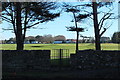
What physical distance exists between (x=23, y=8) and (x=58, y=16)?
90.4 inches

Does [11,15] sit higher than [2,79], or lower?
higher

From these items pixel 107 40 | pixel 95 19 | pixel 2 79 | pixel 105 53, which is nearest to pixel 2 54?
pixel 2 79

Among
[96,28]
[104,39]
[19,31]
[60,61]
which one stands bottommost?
[60,61]

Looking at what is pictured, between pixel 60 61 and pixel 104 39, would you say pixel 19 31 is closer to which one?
pixel 60 61

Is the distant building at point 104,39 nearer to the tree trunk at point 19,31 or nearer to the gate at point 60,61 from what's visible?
the gate at point 60,61

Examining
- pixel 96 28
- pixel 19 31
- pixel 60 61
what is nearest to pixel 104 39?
pixel 96 28

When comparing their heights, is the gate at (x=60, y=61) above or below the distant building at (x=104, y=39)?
below

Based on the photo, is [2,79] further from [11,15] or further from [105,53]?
[11,15]

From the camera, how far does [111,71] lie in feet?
24.7

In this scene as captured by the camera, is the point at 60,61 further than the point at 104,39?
No

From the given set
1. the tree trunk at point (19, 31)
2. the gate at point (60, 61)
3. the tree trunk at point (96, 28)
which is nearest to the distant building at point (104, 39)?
the tree trunk at point (96, 28)

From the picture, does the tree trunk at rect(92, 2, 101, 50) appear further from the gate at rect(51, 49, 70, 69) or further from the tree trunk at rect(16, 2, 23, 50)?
Result: the tree trunk at rect(16, 2, 23, 50)

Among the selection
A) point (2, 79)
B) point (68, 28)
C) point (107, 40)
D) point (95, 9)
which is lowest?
point (2, 79)

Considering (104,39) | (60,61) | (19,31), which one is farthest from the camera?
(104,39)
